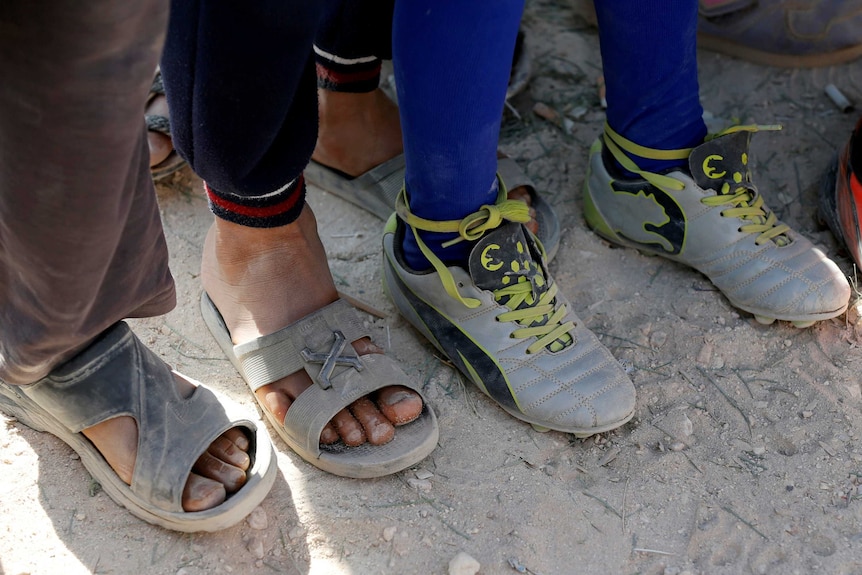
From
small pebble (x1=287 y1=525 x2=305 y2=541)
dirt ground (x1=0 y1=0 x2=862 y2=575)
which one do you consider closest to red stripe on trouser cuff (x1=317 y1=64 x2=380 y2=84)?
dirt ground (x1=0 y1=0 x2=862 y2=575)

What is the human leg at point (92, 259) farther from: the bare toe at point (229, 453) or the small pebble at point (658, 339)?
the small pebble at point (658, 339)

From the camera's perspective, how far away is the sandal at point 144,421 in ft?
3.63

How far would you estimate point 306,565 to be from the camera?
44.9 inches

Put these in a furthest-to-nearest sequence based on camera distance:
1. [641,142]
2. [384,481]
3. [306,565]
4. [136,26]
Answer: [641,142], [384,481], [306,565], [136,26]

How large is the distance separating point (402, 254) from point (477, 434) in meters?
0.35

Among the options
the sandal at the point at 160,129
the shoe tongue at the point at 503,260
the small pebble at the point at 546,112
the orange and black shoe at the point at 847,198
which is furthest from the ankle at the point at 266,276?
the orange and black shoe at the point at 847,198

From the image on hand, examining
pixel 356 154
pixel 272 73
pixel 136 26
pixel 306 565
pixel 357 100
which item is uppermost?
pixel 136 26

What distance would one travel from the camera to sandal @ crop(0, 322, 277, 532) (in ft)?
3.63

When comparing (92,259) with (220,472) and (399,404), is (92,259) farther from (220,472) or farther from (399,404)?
(399,404)

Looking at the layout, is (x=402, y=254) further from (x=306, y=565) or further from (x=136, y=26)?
(x=136, y=26)

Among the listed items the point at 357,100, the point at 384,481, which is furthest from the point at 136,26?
the point at 357,100

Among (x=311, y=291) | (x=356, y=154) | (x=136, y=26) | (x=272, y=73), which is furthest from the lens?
(x=356, y=154)

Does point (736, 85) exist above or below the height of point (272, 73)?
below

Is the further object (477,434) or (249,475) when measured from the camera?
(477,434)
